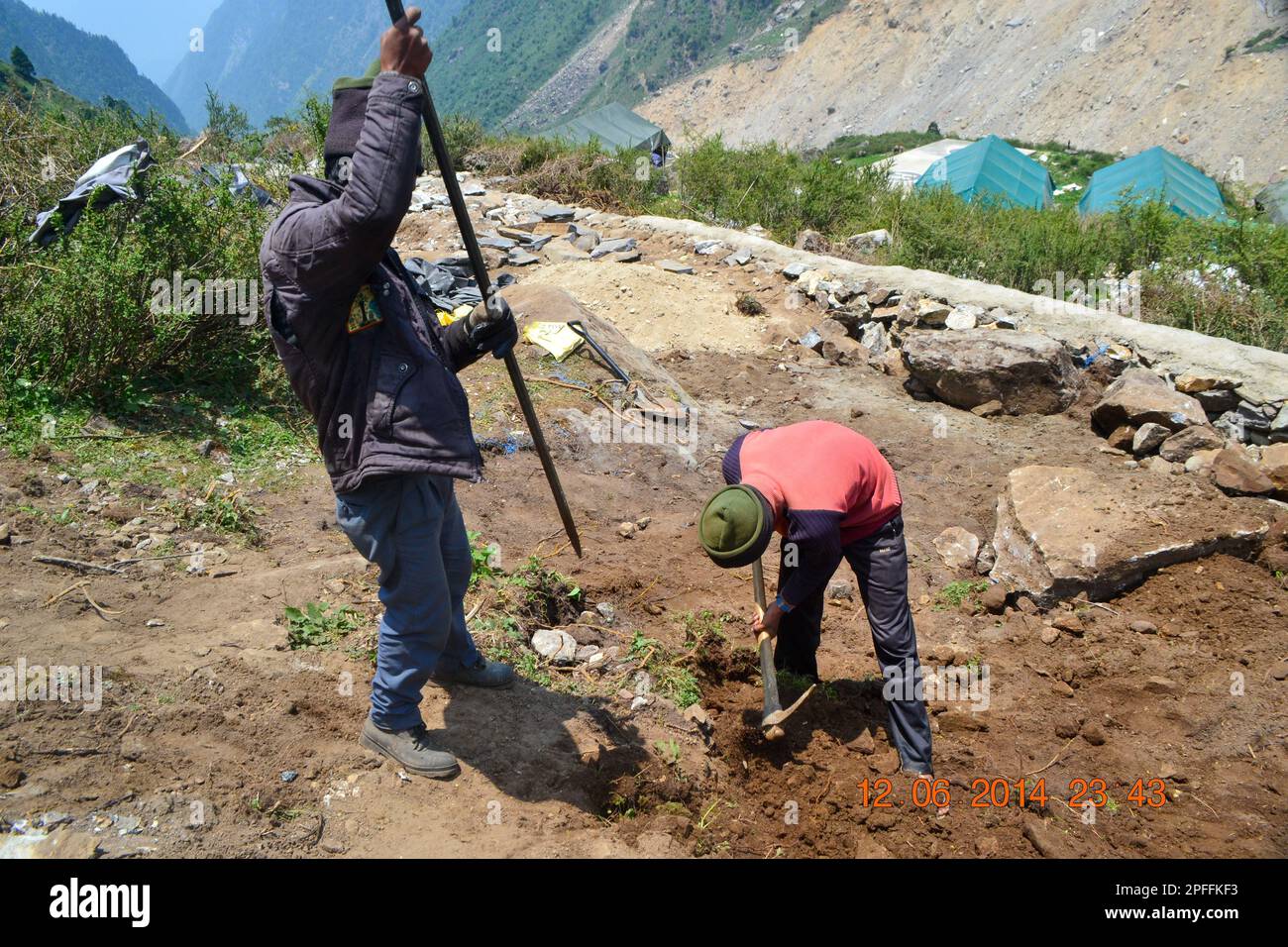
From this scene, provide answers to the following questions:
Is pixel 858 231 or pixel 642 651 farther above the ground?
pixel 858 231

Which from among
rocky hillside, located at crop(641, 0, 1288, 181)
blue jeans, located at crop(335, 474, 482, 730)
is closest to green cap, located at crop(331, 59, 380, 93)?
blue jeans, located at crop(335, 474, 482, 730)

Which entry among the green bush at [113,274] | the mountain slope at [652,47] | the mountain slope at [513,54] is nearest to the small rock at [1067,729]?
the green bush at [113,274]

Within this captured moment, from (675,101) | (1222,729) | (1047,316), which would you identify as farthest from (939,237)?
(675,101)

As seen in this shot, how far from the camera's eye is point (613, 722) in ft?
10.1

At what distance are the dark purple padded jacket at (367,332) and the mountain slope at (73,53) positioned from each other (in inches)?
3723

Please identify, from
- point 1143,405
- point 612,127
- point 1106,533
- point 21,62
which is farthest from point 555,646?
point 21,62

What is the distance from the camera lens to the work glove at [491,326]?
2.42 metres

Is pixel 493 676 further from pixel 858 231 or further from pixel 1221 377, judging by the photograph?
pixel 858 231

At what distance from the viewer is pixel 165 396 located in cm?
464

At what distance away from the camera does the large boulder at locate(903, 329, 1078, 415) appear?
6.73 m

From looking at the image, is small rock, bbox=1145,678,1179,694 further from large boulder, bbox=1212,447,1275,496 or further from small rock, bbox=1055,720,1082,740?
large boulder, bbox=1212,447,1275,496

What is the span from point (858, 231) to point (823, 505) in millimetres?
9593

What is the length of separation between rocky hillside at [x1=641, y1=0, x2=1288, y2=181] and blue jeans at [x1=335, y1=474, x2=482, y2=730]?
1251 inches

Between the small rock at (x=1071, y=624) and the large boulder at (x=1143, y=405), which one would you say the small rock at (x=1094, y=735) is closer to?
the small rock at (x=1071, y=624)
